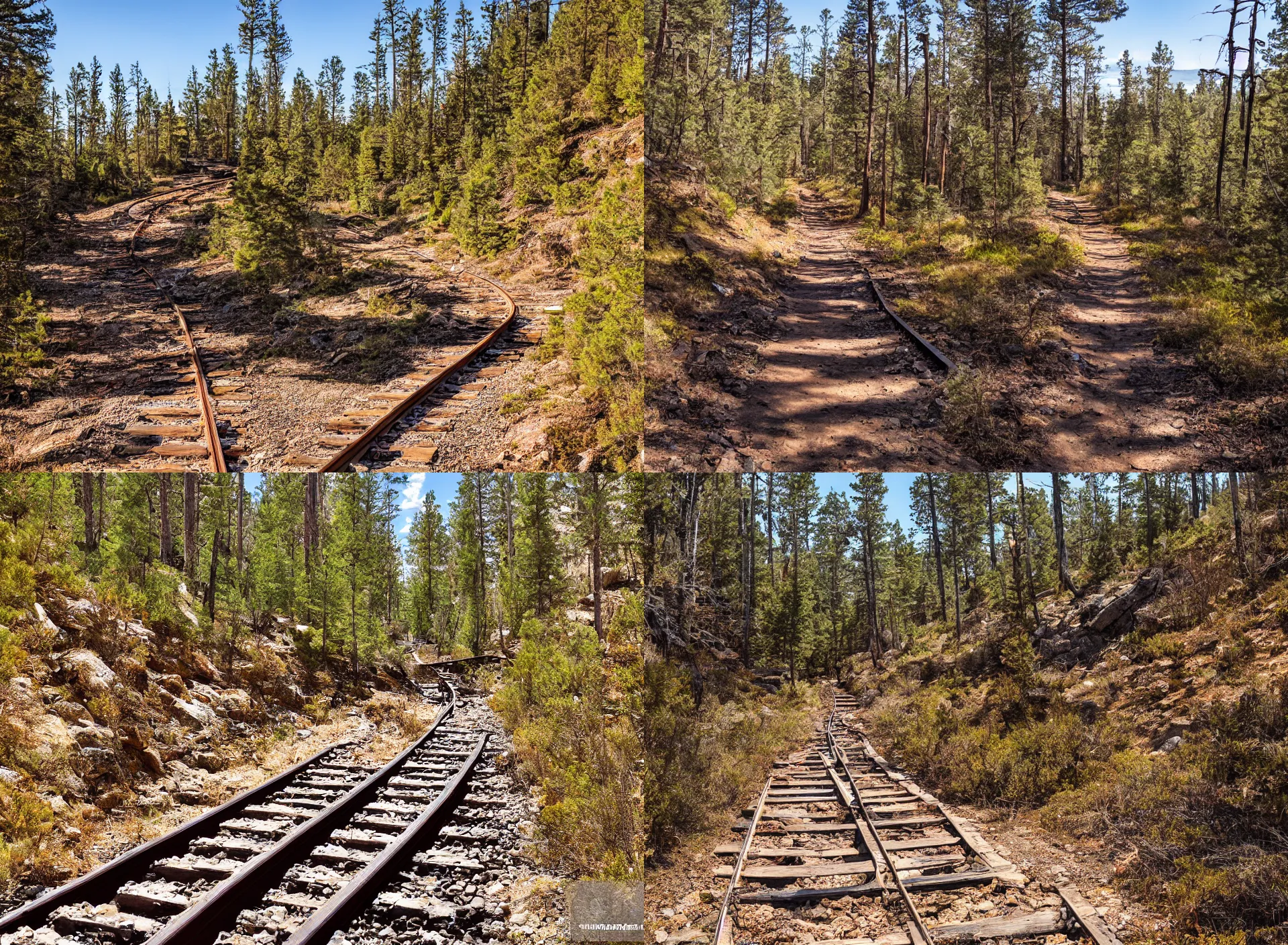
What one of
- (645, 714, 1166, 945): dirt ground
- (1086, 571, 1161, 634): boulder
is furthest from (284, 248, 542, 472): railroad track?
(1086, 571, 1161, 634): boulder

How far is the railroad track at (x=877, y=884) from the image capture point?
20.4ft

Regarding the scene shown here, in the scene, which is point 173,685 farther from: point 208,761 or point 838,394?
point 838,394

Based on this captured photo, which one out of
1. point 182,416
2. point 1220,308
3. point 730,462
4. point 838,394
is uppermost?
point 1220,308

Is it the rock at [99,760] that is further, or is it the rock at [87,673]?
the rock at [87,673]

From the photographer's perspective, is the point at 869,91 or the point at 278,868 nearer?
the point at 278,868

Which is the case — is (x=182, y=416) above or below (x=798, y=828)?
above

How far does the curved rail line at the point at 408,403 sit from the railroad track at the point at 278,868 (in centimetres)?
382

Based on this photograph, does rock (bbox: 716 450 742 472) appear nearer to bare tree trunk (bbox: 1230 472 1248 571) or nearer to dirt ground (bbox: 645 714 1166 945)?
→ dirt ground (bbox: 645 714 1166 945)

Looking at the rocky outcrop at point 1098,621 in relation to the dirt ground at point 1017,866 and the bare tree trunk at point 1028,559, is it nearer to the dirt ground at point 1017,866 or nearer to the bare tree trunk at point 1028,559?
the bare tree trunk at point 1028,559

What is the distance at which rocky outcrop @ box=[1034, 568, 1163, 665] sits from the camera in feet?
50.0

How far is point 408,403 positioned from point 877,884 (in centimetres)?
814

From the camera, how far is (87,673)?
9.13 meters

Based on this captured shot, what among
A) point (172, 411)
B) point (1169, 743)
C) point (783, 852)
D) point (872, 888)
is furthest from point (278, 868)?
point (1169, 743)

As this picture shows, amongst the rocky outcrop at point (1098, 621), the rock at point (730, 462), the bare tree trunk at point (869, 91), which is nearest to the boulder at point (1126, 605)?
the rocky outcrop at point (1098, 621)
